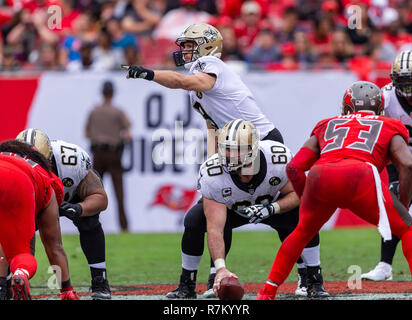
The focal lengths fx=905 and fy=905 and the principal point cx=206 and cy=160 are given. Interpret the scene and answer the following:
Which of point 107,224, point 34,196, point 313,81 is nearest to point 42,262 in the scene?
point 107,224

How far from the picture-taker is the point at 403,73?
25.3 ft

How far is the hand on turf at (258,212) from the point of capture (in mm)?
6527

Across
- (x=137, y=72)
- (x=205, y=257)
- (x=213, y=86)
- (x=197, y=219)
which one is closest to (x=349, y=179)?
(x=197, y=219)

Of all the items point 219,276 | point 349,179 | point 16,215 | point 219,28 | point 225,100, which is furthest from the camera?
point 219,28

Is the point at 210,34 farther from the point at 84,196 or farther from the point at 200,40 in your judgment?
the point at 84,196

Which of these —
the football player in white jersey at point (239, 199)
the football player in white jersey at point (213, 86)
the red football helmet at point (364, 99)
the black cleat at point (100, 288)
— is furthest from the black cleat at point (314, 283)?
the black cleat at point (100, 288)

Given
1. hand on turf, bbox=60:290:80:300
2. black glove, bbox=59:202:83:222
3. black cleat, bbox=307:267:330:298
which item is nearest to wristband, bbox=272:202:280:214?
black cleat, bbox=307:267:330:298

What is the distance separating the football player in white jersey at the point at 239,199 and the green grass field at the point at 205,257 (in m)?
1.02

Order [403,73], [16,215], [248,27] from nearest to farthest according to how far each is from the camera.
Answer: [16,215] → [403,73] → [248,27]

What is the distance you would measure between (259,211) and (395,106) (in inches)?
84.8

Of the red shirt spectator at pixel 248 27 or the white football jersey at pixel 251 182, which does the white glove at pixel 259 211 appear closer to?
the white football jersey at pixel 251 182

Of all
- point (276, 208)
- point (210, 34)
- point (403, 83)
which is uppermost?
point (210, 34)

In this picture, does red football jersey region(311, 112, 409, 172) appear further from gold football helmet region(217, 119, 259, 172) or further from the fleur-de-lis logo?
the fleur-de-lis logo
